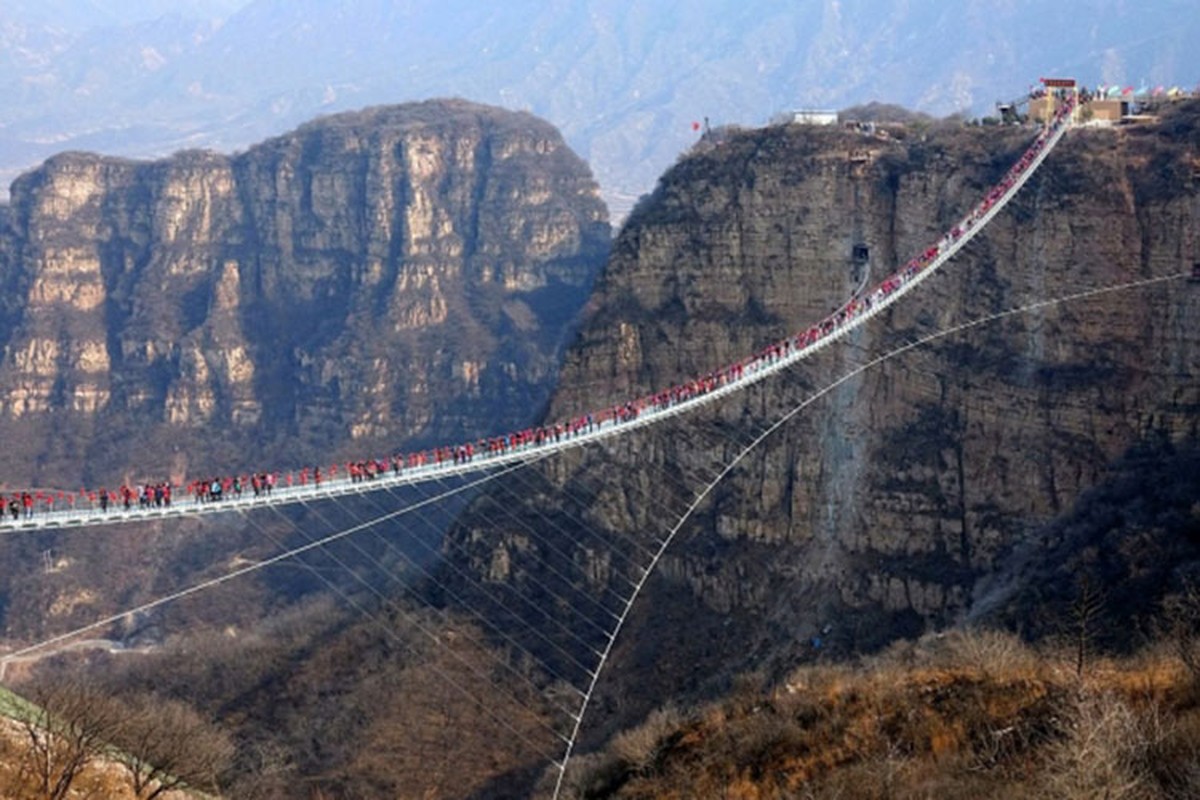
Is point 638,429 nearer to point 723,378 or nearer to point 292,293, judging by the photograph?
point 723,378

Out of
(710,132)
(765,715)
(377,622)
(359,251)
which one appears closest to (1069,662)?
(765,715)

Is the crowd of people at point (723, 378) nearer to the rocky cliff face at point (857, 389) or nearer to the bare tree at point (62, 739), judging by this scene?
the rocky cliff face at point (857, 389)

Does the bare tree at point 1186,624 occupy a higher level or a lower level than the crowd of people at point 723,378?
lower

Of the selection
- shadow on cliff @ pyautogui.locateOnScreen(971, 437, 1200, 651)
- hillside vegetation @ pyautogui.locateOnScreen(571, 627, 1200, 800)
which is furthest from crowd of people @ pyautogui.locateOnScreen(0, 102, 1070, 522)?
hillside vegetation @ pyautogui.locateOnScreen(571, 627, 1200, 800)

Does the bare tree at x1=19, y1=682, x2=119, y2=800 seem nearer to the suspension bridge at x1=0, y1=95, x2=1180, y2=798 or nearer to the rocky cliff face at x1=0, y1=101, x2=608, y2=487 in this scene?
Result: the suspension bridge at x1=0, y1=95, x2=1180, y2=798

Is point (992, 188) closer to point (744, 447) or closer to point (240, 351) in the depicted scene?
point (744, 447)

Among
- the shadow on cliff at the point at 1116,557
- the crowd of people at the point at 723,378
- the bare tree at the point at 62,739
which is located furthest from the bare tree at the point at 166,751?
the shadow on cliff at the point at 1116,557

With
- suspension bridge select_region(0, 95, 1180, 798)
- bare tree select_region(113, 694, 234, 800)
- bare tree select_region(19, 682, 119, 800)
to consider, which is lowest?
bare tree select_region(113, 694, 234, 800)
